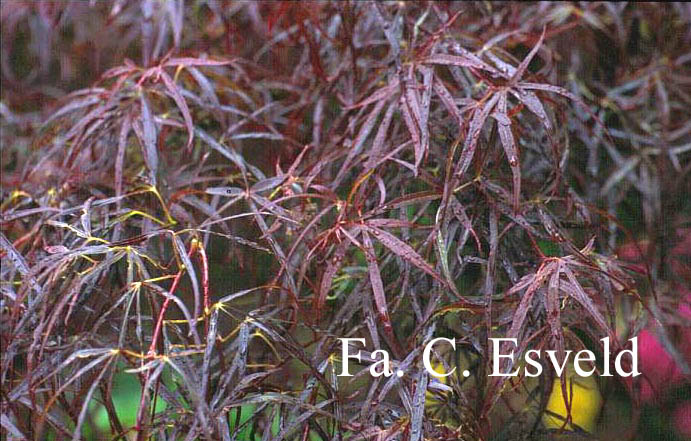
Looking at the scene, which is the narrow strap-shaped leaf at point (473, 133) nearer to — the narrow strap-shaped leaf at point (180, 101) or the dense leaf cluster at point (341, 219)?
the dense leaf cluster at point (341, 219)

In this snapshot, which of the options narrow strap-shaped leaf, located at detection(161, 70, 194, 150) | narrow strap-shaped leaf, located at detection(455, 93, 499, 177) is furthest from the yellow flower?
narrow strap-shaped leaf, located at detection(161, 70, 194, 150)

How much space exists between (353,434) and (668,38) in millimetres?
891

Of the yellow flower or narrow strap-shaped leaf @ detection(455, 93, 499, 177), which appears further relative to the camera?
the yellow flower

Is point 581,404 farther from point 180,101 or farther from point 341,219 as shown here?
point 180,101

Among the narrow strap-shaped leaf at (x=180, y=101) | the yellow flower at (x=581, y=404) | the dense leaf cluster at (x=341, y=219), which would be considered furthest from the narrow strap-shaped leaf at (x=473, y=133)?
the yellow flower at (x=581, y=404)

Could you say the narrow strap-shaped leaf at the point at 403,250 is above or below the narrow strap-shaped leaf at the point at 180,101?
below

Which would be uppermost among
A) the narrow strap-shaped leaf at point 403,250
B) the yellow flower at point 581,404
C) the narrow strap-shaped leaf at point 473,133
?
the narrow strap-shaped leaf at point 473,133

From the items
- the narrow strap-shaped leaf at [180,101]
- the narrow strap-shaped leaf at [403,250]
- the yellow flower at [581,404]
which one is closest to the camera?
the narrow strap-shaped leaf at [403,250]

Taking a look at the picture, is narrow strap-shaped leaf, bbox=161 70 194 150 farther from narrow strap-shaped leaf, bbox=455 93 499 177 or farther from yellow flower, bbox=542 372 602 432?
yellow flower, bbox=542 372 602 432

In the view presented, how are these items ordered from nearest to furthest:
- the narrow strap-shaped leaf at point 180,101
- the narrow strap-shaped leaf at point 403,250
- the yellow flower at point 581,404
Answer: the narrow strap-shaped leaf at point 403,250 < the narrow strap-shaped leaf at point 180,101 < the yellow flower at point 581,404

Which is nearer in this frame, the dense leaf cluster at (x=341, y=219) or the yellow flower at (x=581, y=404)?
the dense leaf cluster at (x=341, y=219)

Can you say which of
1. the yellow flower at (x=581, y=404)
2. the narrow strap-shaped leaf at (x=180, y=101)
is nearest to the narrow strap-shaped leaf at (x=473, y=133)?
the narrow strap-shaped leaf at (x=180, y=101)

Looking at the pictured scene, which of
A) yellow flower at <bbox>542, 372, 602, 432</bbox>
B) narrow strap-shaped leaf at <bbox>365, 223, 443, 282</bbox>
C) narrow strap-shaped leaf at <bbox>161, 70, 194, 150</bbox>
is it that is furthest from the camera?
yellow flower at <bbox>542, 372, 602, 432</bbox>

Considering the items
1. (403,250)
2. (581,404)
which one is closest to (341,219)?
(403,250)
